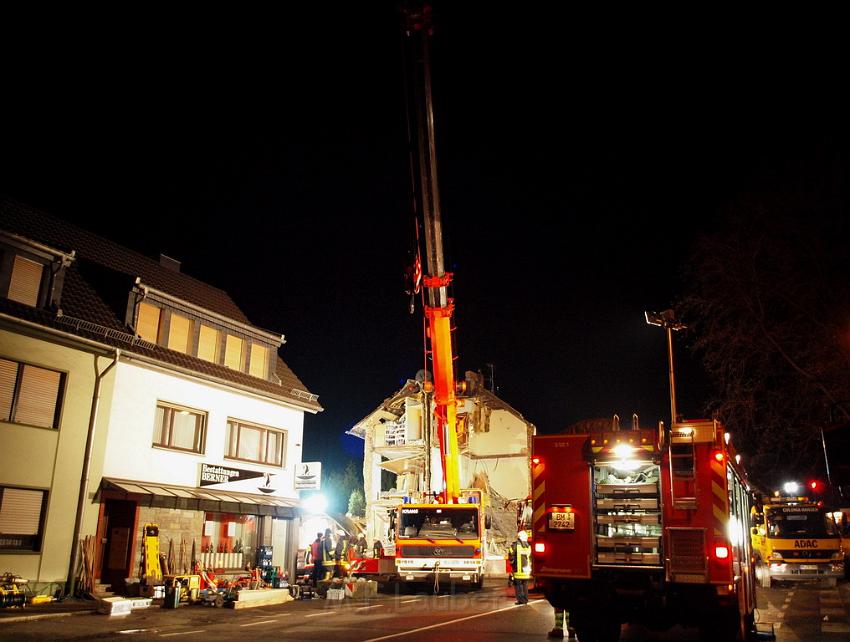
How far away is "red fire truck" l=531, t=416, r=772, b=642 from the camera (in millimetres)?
9352

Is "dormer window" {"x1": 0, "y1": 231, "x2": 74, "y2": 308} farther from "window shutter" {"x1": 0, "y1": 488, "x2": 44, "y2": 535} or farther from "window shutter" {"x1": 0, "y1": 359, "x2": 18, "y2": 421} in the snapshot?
"window shutter" {"x1": 0, "y1": 488, "x2": 44, "y2": 535}

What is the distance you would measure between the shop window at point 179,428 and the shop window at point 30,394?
3.01 meters

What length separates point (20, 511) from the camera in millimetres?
16562

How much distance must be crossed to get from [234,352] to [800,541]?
763 inches

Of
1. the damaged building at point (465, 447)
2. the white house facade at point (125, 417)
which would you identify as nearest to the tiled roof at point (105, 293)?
the white house facade at point (125, 417)

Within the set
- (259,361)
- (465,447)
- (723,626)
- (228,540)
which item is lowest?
(723,626)

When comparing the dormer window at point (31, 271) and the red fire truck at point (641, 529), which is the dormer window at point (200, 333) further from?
the red fire truck at point (641, 529)

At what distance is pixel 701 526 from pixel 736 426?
805cm

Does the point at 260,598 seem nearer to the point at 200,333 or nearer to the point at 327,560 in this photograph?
the point at 327,560

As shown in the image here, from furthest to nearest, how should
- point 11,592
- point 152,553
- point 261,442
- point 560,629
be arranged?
point 261,442, point 152,553, point 11,592, point 560,629

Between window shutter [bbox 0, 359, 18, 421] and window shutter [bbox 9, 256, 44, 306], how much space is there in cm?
175

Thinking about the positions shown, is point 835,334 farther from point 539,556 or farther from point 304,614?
point 304,614

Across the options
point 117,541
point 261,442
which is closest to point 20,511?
point 117,541

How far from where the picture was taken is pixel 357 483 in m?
65.6
